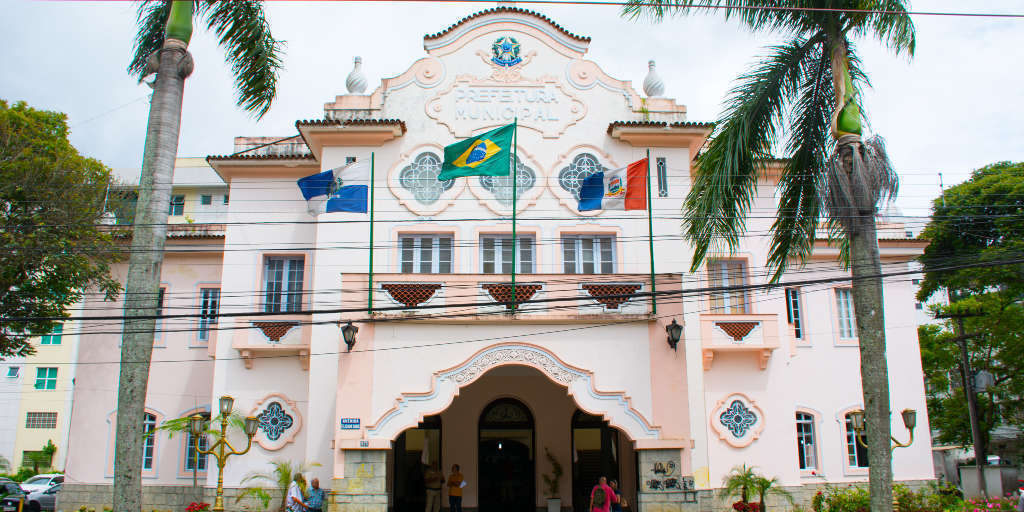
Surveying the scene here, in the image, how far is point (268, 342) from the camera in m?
18.0

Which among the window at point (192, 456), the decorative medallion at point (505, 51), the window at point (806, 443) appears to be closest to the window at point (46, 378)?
the window at point (192, 456)

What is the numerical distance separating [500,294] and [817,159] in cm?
663

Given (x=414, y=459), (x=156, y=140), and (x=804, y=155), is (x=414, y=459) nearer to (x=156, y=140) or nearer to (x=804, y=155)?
(x=156, y=140)

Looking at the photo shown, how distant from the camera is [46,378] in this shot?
1474 inches

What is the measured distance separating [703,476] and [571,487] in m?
4.28

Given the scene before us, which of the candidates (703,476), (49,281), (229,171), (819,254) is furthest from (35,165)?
(819,254)

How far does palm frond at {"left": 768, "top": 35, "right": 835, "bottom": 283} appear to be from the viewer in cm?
1250

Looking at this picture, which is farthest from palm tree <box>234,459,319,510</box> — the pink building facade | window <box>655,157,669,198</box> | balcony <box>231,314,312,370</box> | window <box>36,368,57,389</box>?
window <box>36,368,57,389</box>

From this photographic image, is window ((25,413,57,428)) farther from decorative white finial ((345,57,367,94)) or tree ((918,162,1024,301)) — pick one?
tree ((918,162,1024,301))

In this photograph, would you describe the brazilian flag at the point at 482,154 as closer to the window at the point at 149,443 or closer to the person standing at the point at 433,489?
the person standing at the point at 433,489

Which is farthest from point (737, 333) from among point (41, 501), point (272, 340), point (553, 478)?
point (41, 501)

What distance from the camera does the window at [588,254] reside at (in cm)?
1781

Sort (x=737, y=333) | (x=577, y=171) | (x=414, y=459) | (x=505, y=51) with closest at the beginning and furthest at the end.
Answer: (x=737, y=333)
(x=577, y=171)
(x=505, y=51)
(x=414, y=459)

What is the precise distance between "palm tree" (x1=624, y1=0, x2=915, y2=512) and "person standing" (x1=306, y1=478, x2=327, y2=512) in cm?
879
